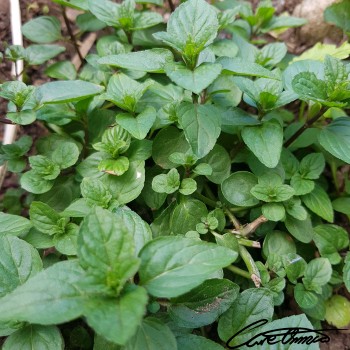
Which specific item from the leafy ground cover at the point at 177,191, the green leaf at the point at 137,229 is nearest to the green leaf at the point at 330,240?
the leafy ground cover at the point at 177,191

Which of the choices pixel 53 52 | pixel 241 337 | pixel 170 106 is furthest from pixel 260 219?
pixel 53 52

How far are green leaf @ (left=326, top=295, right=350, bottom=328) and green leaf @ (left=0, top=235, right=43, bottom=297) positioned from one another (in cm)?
101

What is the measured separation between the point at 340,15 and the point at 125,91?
1109mm

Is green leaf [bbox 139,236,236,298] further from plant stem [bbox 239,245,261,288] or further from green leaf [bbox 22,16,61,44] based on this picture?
green leaf [bbox 22,16,61,44]

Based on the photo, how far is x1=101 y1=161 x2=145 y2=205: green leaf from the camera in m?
1.38

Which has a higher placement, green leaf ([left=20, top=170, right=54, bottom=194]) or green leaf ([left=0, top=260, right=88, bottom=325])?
green leaf ([left=0, top=260, right=88, bottom=325])

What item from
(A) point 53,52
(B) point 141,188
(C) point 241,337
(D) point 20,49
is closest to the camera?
(C) point 241,337

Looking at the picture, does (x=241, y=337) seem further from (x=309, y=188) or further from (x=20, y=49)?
(x=20, y=49)

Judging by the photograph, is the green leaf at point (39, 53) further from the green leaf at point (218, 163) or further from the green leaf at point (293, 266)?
the green leaf at point (293, 266)

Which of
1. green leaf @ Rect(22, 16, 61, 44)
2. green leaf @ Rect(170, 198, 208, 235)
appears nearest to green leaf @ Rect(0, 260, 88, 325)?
green leaf @ Rect(170, 198, 208, 235)

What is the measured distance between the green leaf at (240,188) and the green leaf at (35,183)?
0.59 metres

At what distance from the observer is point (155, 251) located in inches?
39.3

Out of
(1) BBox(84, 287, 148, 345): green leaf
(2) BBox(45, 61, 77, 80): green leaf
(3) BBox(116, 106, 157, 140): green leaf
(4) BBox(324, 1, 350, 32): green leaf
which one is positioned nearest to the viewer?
(1) BBox(84, 287, 148, 345): green leaf

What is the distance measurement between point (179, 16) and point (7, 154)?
2.55ft
